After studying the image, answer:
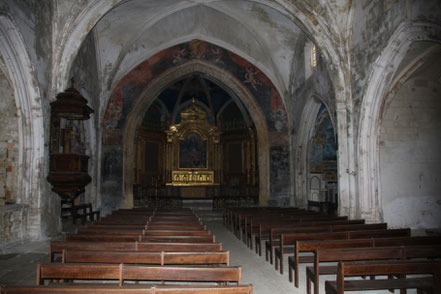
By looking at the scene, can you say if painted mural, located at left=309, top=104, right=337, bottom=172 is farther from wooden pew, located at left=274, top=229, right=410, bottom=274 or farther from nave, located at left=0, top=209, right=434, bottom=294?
wooden pew, located at left=274, top=229, right=410, bottom=274

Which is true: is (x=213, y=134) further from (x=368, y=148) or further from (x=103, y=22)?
(x=368, y=148)

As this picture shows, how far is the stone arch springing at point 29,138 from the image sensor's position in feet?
28.4

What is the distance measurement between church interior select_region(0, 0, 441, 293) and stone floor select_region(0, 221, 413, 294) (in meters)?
0.13

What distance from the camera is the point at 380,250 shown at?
4.11 meters

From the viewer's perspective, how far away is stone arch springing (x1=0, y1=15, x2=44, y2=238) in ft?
28.4

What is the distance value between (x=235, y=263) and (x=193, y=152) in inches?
583

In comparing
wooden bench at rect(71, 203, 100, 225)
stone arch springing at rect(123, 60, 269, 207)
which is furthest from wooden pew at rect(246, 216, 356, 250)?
stone arch springing at rect(123, 60, 269, 207)

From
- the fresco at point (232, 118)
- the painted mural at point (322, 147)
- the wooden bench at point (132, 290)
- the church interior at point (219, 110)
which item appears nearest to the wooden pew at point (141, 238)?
the church interior at point (219, 110)

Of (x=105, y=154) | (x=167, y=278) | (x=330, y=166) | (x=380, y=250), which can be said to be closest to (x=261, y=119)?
(x=330, y=166)

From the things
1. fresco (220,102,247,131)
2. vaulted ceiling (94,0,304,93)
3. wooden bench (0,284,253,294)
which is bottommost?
wooden bench (0,284,253,294)

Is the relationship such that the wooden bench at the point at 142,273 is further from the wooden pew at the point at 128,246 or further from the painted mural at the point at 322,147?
the painted mural at the point at 322,147

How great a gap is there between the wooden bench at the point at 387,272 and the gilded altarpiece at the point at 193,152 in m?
16.8

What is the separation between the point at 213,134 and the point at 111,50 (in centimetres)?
818

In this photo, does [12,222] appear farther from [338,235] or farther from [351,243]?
[351,243]
